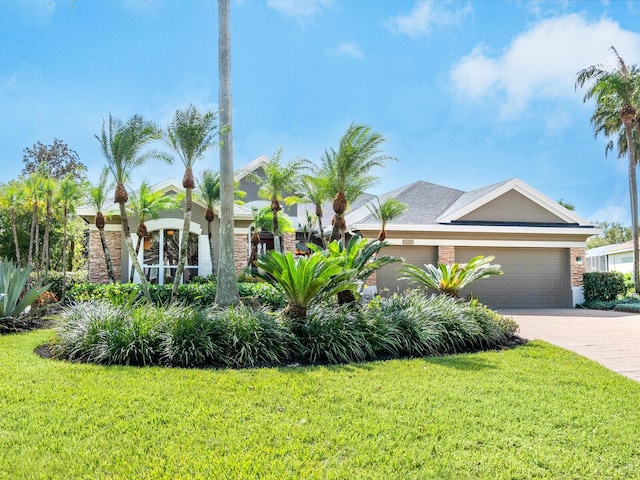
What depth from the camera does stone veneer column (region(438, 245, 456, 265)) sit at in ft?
57.8

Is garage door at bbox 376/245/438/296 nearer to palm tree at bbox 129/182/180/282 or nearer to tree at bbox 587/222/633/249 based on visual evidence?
palm tree at bbox 129/182/180/282

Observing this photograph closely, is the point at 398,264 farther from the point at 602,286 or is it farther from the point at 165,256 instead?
the point at 165,256

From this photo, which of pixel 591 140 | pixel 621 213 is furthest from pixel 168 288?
pixel 621 213

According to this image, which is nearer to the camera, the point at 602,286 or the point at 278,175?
the point at 278,175

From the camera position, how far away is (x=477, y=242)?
706 inches

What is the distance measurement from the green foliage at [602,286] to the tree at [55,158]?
29.5 m

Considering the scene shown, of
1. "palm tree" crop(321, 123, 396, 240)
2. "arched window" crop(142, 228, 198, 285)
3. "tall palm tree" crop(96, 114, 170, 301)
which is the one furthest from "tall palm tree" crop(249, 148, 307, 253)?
"tall palm tree" crop(96, 114, 170, 301)

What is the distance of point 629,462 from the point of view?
3.82 m

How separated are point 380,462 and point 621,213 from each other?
59.7 meters

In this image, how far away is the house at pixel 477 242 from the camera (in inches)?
664

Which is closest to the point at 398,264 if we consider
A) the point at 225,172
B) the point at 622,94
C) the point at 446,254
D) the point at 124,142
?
the point at 446,254

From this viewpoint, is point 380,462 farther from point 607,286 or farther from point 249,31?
point 607,286

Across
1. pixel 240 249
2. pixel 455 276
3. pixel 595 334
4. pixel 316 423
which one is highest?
pixel 240 249

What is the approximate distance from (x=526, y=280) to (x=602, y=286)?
3218mm
